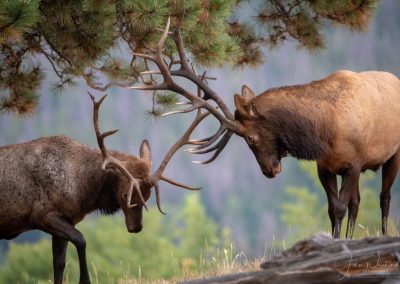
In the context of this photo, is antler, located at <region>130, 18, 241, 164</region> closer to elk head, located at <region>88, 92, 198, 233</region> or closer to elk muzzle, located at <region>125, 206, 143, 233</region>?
elk head, located at <region>88, 92, 198, 233</region>

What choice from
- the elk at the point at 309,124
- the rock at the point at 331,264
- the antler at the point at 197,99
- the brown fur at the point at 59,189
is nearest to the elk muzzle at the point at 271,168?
the elk at the point at 309,124

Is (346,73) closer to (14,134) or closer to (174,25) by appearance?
(174,25)

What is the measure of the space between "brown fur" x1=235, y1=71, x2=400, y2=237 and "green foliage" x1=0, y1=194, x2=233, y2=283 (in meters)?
4.92

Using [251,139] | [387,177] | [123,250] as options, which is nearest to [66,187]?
[251,139]

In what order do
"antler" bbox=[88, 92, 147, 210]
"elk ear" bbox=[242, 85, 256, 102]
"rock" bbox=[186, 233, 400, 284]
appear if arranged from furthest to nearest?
1. "elk ear" bbox=[242, 85, 256, 102]
2. "antler" bbox=[88, 92, 147, 210]
3. "rock" bbox=[186, 233, 400, 284]

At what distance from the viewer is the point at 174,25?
5332 mm

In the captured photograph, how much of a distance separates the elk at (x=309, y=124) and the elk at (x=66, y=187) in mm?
231

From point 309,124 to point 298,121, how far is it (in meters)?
0.06

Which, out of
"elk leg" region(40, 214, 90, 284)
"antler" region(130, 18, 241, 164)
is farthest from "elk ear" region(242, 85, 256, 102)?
"elk leg" region(40, 214, 90, 284)

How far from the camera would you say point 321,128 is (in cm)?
487

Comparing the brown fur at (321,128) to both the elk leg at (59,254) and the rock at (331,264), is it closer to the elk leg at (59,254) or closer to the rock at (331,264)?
the elk leg at (59,254)

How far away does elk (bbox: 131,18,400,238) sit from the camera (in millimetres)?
4824

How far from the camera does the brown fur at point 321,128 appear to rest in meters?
4.82

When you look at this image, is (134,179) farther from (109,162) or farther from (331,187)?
(331,187)
